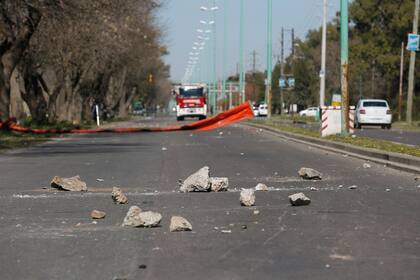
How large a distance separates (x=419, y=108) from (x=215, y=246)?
62.5 metres

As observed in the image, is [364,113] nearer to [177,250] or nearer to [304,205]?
[304,205]

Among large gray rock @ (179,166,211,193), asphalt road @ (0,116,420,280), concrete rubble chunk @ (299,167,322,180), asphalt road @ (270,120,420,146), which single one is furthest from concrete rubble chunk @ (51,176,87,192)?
asphalt road @ (270,120,420,146)

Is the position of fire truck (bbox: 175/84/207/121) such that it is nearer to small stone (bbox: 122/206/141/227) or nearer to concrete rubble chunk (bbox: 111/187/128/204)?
concrete rubble chunk (bbox: 111/187/128/204)

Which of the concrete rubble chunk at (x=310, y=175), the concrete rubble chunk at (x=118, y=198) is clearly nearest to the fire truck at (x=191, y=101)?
the concrete rubble chunk at (x=310, y=175)

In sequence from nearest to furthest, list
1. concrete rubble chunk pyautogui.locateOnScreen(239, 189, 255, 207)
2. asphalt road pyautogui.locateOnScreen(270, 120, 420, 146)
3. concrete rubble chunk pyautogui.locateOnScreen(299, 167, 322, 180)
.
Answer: concrete rubble chunk pyautogui.locateOnScreen(239, 189, 255, 207), concrete rubble chunk pyautogui.locateOnScreen(299, 167, 322, 180), asphalt road pyautogui.locateOnScreen(270, 120, 420, 146)

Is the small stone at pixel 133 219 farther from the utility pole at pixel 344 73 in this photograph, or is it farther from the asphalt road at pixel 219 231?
the utility pole at pixel 344 73

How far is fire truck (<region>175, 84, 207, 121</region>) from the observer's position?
7506 cm

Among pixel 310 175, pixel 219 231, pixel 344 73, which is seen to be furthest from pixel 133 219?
pixel 344 73

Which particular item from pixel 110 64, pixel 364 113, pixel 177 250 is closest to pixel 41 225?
pixel 177 250

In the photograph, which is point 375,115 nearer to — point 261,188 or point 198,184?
point 261,188

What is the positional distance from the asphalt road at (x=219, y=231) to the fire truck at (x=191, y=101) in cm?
5849

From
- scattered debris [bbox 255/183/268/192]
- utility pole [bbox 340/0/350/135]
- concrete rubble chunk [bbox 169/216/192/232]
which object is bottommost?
scattered debris [bbox 255/183/268/192]

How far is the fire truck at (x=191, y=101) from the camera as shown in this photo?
7506cm

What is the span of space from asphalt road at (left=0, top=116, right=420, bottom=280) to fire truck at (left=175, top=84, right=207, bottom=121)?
2303 inches
